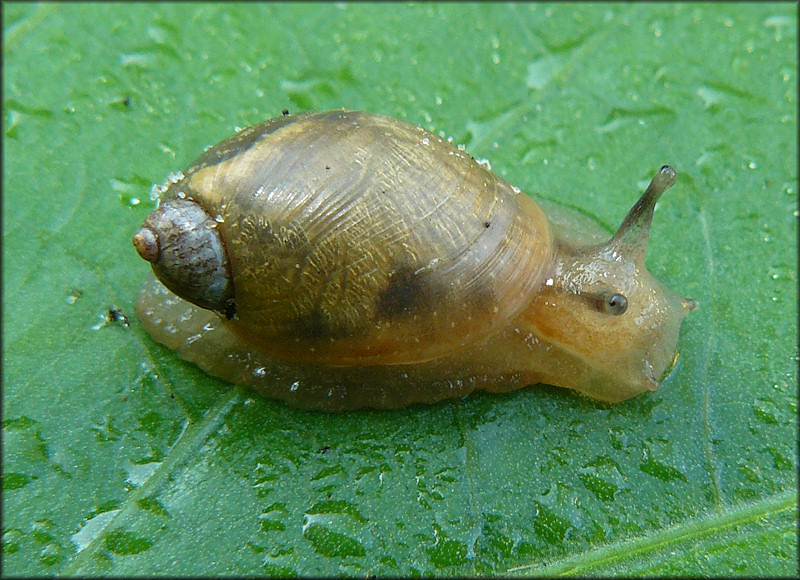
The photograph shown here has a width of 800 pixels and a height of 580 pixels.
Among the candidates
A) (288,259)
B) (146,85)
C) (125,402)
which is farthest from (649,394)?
(146,85)

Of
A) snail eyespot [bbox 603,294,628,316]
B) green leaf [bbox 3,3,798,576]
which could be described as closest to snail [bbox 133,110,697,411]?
snail eyespot [bbox 603,294,628,316]

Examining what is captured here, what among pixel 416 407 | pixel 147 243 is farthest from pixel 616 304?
pixel 147 243

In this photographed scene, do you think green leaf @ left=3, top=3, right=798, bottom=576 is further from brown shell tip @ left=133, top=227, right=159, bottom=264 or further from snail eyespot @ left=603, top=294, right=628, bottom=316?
brown shell tip @ left=133, top=227, right=159, bottom=264

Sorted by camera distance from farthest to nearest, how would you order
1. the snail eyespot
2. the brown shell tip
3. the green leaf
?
1. the snail eyespot
2. the green leaf
3. the brown shell tip

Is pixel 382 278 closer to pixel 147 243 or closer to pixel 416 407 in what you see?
pixel 416 407

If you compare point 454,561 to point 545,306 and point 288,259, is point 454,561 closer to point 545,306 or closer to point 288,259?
point 545,306

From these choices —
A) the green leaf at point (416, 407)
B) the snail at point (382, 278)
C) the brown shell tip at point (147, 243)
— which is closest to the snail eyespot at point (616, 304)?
the snail at point (382, 278)

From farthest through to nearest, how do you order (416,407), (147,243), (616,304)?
(416,407), (616,304), (147,243)
